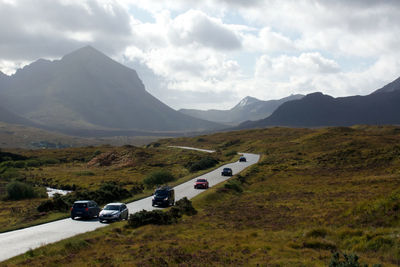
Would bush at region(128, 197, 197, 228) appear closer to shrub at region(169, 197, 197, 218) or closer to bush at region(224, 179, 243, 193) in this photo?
shrub at region(169, 197, 197, 218)

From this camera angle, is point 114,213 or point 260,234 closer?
point 260,234

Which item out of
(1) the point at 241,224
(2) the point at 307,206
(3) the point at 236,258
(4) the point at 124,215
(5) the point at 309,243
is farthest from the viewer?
(2) the point at 307,206

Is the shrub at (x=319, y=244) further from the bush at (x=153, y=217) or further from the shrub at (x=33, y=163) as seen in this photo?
the shrub at (x=33, y=163)

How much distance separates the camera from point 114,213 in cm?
2806

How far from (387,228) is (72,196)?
100 feet

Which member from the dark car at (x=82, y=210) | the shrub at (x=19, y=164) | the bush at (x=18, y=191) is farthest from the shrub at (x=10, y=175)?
the dark car at (x=82, y=210)

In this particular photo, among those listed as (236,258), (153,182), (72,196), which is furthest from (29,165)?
(236,258)

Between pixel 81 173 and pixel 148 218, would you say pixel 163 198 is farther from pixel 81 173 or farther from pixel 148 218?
pixel 81 173

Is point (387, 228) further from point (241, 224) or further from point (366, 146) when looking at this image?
point (366, 146)

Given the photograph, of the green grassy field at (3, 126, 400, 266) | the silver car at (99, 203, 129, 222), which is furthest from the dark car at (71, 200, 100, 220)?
the green grassy field at (3, 126, 400, 266)

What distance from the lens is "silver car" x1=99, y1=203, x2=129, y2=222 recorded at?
91.4 ft

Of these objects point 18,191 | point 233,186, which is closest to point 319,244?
point 233,186

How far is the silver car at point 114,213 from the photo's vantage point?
1097 inches

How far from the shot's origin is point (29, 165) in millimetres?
89625
